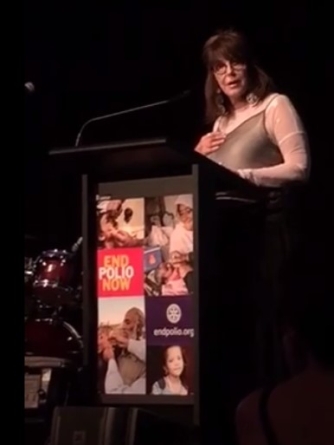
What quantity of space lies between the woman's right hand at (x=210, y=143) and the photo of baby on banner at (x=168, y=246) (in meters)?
0.99

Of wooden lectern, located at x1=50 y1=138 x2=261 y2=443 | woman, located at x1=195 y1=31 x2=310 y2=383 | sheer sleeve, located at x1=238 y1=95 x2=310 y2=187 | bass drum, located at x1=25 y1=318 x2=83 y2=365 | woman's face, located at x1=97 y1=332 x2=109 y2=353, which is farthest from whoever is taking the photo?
bass drum, located at x1=25 y1=318 x2=83 y2=365

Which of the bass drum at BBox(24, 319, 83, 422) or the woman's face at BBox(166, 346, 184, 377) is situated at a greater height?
the woman's face at BBox(166, 346, 184, 377)

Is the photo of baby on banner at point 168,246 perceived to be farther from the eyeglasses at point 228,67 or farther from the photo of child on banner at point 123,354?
the eyeglasses at point 228,67

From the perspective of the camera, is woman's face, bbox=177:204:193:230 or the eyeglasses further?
the eyeglasses

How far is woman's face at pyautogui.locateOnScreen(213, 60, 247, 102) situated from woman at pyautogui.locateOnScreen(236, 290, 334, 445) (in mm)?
1720

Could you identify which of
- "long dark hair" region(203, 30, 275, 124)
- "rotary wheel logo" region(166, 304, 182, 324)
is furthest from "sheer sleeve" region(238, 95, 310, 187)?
"rotary wheel logo" region(166, 304, 182, 324)

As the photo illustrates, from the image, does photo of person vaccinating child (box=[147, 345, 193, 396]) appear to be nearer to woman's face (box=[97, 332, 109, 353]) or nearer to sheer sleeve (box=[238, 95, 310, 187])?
woman's face (box=[97, 332, 109, 353])

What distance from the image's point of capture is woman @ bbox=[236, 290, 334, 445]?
6.03 feet

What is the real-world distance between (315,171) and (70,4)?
1.49 m

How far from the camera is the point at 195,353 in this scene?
2.33m

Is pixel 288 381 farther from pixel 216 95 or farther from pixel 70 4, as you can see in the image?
pixel 70 4

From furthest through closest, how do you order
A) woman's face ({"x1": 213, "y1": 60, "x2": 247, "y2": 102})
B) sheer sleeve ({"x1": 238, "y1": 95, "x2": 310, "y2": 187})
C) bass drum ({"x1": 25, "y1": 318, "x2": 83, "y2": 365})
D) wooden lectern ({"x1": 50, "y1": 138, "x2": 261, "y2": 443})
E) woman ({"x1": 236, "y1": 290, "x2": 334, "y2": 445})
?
bass drum ({"x1": 25, "y1": 318, "x2": 83, "y2": 365}) → woman's face ({"x1": 213, "y1": 60, "x2": 247, "y2": 102}) → sheer sleeve ({"x1": 238, "y1": 95, "x2": 310, "y2": 187}) → wooden lectern ({"x1": 50, "y1": 138, "x2": 261, "y2": 443}) → woman ({"x1": 236, "y1": 290, "x2": 334, "y2": 445})

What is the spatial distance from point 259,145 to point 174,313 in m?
1.07

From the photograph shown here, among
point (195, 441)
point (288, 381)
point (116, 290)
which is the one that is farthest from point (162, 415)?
point (288, 381)
